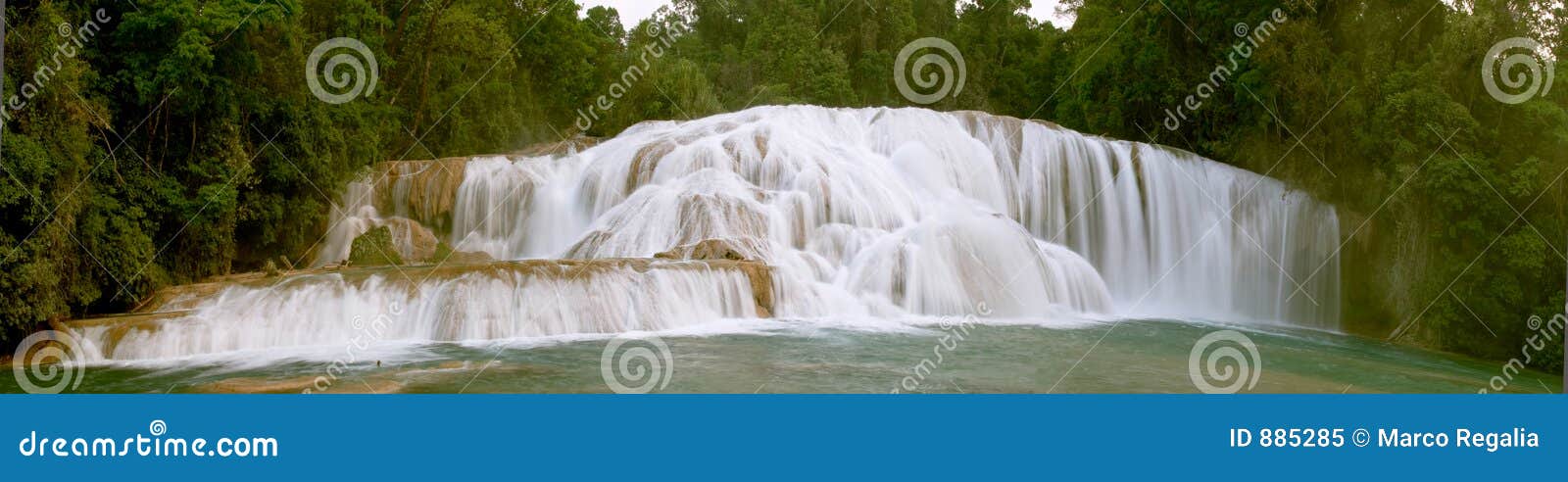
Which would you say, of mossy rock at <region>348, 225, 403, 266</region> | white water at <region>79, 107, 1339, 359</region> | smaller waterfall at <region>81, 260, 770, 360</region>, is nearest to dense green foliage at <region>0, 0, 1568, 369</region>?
mossy rock at <region>348, 225, 403, 266</region>

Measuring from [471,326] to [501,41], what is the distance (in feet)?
39.8

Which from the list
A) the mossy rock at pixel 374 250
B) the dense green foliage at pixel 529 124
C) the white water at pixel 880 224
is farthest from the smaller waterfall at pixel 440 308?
the mossy rock at pixel 374 250

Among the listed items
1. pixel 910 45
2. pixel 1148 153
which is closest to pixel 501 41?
pixel 1148 153

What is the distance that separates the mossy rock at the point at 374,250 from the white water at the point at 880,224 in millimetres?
509

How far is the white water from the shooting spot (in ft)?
48.1

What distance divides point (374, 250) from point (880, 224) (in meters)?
7.96

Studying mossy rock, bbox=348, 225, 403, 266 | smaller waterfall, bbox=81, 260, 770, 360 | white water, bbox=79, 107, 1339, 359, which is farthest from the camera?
mossy rock, bbox=348, 225, 403, 266

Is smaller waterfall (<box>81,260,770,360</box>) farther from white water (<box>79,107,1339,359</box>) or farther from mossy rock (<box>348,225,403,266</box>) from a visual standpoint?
mossy rock (<box>348,225,403,266</box>)

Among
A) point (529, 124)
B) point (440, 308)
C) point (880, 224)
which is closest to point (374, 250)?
point (440, 308)

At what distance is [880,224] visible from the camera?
18.5 meters

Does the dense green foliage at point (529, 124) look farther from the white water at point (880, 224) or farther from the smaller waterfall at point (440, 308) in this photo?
the white water at point (880, 224)

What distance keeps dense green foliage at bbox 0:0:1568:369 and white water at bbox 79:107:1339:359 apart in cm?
139

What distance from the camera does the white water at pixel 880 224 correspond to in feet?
48.1

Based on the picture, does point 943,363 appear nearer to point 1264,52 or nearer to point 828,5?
point 1264,52
